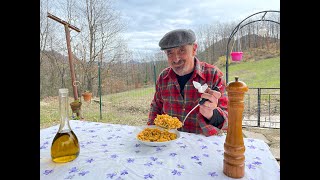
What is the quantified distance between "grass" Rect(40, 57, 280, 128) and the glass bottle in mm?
2577

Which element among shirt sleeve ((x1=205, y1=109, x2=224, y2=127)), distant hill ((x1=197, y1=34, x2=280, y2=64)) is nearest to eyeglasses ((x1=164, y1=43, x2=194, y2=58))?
shirt sleeve ((x1=205, y1=109, x2=224, y2=127))

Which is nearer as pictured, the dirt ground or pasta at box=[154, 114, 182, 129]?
pasta at box=[154, 114, 182, 129]

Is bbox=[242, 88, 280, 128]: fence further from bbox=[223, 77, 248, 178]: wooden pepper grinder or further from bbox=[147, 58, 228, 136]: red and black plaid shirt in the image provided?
bbox=[223, 77, 248, 178]: wooden pepper grinder

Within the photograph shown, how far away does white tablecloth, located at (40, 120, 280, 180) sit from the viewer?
1.81ft

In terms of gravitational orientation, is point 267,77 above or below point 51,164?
above

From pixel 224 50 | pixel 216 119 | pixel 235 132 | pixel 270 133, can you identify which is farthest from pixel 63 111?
pixel 224 50

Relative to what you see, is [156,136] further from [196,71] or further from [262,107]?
[262,107]

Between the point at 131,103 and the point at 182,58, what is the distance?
2.95 meters

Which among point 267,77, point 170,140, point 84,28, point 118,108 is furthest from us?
point 84,28
